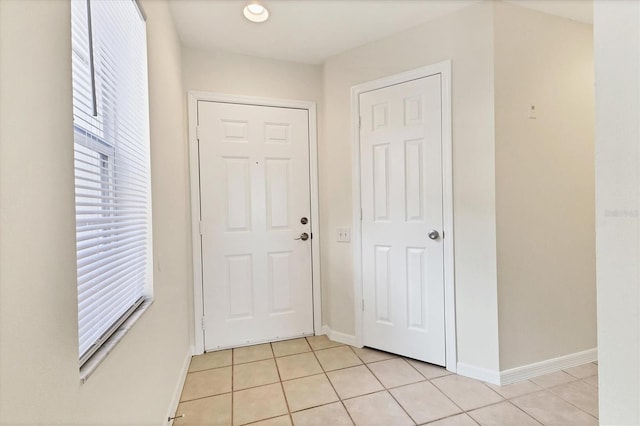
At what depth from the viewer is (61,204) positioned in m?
0.68

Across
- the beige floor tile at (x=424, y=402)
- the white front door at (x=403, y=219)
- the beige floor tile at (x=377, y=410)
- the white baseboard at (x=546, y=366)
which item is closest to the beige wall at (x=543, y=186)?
the white baseboard at (x=546, y=366)

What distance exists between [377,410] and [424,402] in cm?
30

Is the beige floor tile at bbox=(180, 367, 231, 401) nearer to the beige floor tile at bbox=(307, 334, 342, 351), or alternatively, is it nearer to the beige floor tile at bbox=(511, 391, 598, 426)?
the beige floor tile at bbox=(307, 334, 342, 351)

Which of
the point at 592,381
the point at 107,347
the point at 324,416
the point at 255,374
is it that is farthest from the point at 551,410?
the point at 107,347

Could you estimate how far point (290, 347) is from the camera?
8.31ft

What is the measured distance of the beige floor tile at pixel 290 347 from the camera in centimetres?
245

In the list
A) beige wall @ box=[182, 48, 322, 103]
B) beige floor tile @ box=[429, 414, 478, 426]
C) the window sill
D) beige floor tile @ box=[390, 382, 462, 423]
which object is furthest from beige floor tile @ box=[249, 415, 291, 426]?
beige wall @ box=[182, 48, 322, 103]

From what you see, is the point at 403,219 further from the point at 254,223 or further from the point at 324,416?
the point at 324,416

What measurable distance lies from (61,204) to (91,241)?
264 mm

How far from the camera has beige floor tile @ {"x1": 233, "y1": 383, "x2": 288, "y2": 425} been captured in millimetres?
1694

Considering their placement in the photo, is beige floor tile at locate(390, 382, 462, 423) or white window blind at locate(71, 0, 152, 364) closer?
white window blind at locate(71, 0, 152, 364)

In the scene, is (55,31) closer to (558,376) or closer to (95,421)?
(95,421)

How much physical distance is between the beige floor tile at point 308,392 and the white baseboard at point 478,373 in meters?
0.90

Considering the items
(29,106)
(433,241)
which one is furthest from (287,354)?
(29,106)
